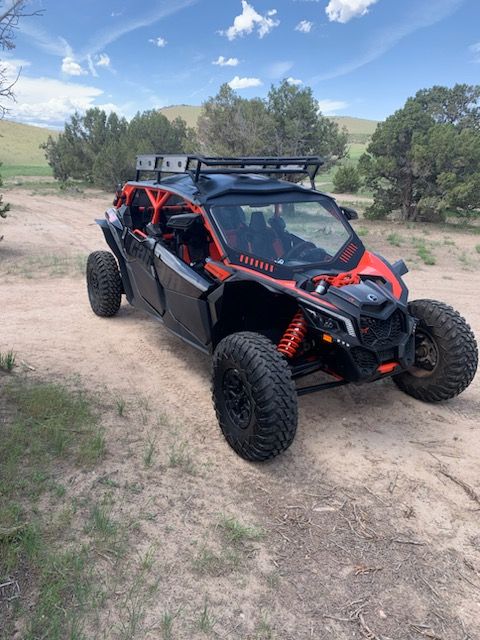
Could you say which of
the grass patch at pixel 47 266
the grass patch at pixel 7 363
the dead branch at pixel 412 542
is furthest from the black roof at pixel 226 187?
the grass patch at pixel 47 266

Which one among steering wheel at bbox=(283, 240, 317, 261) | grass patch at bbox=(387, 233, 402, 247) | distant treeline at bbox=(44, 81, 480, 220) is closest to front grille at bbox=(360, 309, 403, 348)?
steering wheel at bbox=(283, 240, 317, 261)

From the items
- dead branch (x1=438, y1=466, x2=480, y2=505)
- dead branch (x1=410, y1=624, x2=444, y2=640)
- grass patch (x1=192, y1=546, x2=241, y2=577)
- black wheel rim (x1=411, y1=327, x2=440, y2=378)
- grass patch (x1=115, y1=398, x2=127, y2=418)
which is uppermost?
black wheel rim (x1=411, y1=327, x2=440, y2=378)

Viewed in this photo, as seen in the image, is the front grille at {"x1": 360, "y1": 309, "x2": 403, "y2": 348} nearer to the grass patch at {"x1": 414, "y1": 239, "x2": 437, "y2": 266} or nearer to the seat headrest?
the seat headrest

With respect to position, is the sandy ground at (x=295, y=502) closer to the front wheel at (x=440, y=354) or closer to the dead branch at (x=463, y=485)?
the dead branch at (x=463, y=485)

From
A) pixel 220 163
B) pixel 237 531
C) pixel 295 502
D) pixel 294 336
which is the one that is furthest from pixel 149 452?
pixel 220 163

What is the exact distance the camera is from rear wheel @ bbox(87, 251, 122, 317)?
20.8 feet

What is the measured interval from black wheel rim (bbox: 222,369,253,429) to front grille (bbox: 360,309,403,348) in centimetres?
93

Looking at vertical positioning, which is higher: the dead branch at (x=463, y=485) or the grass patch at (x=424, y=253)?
the grass patch at (x=424, y=253)

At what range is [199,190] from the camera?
4.59 m

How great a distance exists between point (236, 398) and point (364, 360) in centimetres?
97

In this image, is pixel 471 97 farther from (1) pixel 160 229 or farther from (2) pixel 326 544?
(2) pixel 326 544

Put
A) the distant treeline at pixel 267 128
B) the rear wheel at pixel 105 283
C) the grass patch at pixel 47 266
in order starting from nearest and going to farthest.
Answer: the rear wheel at pixel 105 283, the grass patch at pixel 47 266, the distant treeline at pixel 267 128

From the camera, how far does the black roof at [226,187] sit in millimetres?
4543

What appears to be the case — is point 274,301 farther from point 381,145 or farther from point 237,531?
point 381,145
